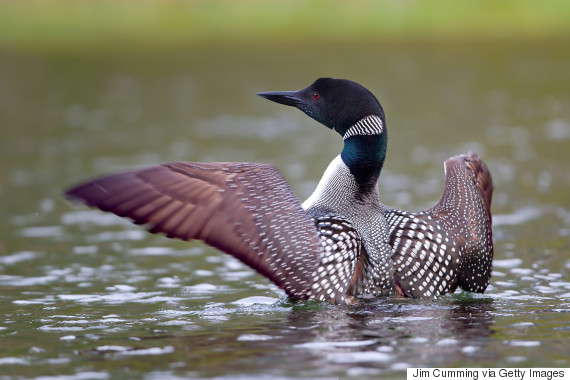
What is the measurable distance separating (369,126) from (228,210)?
1.25 metres

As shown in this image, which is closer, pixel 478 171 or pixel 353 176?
pixel 353 176

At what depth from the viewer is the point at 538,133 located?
16.0m

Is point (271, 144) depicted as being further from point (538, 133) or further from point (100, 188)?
point (100, 188)

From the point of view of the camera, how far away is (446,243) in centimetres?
698

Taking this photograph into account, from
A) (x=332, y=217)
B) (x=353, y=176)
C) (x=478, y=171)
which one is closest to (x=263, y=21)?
(x=478, y=171)

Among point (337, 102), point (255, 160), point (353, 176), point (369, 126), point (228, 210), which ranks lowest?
point (228, 210)

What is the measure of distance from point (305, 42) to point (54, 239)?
19340 millimetres

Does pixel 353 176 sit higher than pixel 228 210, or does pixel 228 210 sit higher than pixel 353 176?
pixel 353 176

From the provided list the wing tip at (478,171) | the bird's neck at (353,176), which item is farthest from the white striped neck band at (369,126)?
the wing tip at (478,171)

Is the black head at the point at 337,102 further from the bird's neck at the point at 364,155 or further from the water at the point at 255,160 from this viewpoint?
the water at the point at 255,160

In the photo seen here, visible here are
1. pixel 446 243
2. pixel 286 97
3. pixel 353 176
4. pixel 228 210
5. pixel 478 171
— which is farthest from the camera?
pixel 478 171

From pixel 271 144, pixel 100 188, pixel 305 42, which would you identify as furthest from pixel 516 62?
pixel 100 188

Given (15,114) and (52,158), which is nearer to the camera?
(52,158)

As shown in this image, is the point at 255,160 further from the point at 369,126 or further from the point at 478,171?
the point at 369,126
